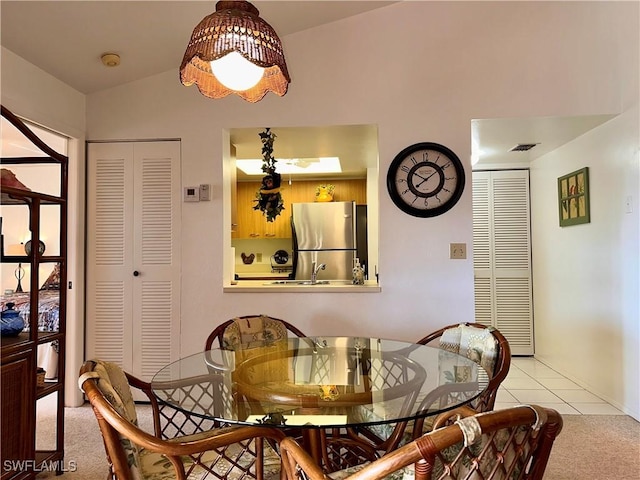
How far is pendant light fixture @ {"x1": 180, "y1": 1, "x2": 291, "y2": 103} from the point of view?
1.54 m

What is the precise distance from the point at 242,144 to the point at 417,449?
3.28 meters

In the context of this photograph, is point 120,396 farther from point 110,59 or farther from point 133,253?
point 110,59

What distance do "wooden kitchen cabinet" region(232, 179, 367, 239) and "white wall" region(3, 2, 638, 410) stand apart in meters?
2.77

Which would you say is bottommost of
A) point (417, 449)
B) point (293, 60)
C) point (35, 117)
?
point (417, 449)

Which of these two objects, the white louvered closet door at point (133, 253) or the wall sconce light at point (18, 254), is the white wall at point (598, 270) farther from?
the wall sconce light at point (18, 254)

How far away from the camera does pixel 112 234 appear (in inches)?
131

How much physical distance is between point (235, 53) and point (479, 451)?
156cm

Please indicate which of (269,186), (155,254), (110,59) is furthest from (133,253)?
(110,59)

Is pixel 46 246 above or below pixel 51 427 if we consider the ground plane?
above

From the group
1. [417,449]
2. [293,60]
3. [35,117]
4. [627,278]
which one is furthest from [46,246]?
[627,278]

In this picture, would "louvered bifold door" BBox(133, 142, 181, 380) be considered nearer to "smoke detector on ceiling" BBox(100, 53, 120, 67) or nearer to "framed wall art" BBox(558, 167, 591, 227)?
"smoke detector on ceiling" BBox(100, 53, 120, 67)

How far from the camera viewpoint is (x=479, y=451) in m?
0.98

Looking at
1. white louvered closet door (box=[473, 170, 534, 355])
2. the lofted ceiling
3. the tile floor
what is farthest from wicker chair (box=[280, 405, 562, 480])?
white louvered closet door (box=[473, 170, 534, 355])

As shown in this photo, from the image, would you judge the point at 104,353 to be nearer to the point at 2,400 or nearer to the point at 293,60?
the point at 2,400
